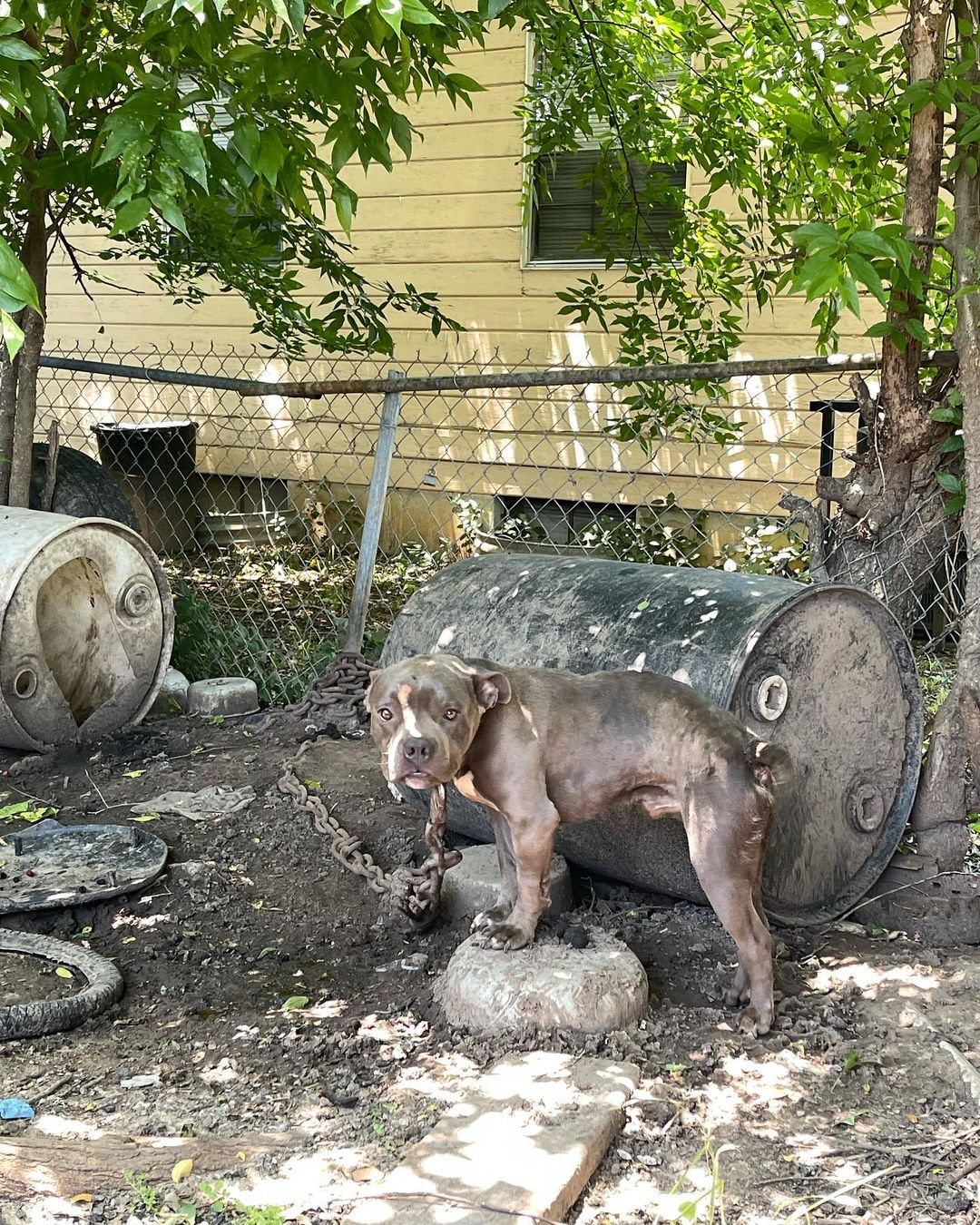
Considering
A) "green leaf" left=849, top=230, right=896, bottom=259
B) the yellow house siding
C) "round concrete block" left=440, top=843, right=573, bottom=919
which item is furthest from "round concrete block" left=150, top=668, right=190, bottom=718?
"green leaf" left=849, top=230, right=896, bottom=259

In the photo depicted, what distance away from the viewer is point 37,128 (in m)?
3.53

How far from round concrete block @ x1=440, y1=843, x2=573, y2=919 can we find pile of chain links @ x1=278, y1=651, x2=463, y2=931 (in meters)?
0.08

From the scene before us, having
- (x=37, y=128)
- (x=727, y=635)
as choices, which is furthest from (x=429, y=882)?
(x=37, y=128)

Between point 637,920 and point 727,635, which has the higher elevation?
point 727,635

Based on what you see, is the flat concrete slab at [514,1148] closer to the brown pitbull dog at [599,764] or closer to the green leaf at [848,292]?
the brown pitbull dog at [599,764]

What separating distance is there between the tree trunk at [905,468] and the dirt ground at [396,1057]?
1375 millimetres

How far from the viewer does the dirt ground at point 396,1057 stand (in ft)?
7.95

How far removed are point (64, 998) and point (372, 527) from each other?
3.09 m

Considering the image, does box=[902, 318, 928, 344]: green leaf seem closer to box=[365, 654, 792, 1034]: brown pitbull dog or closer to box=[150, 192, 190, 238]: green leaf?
box=[365, 654, 792, 1034]: brown pitbull dog

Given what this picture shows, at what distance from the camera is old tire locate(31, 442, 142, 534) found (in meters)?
6.80

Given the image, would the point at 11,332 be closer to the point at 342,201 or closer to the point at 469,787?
the point at 342,201

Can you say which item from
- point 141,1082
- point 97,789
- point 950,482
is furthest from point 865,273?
point 97,789

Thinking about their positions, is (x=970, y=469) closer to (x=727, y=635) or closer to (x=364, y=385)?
(x=727, y=635)

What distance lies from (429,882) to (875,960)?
1357mm
